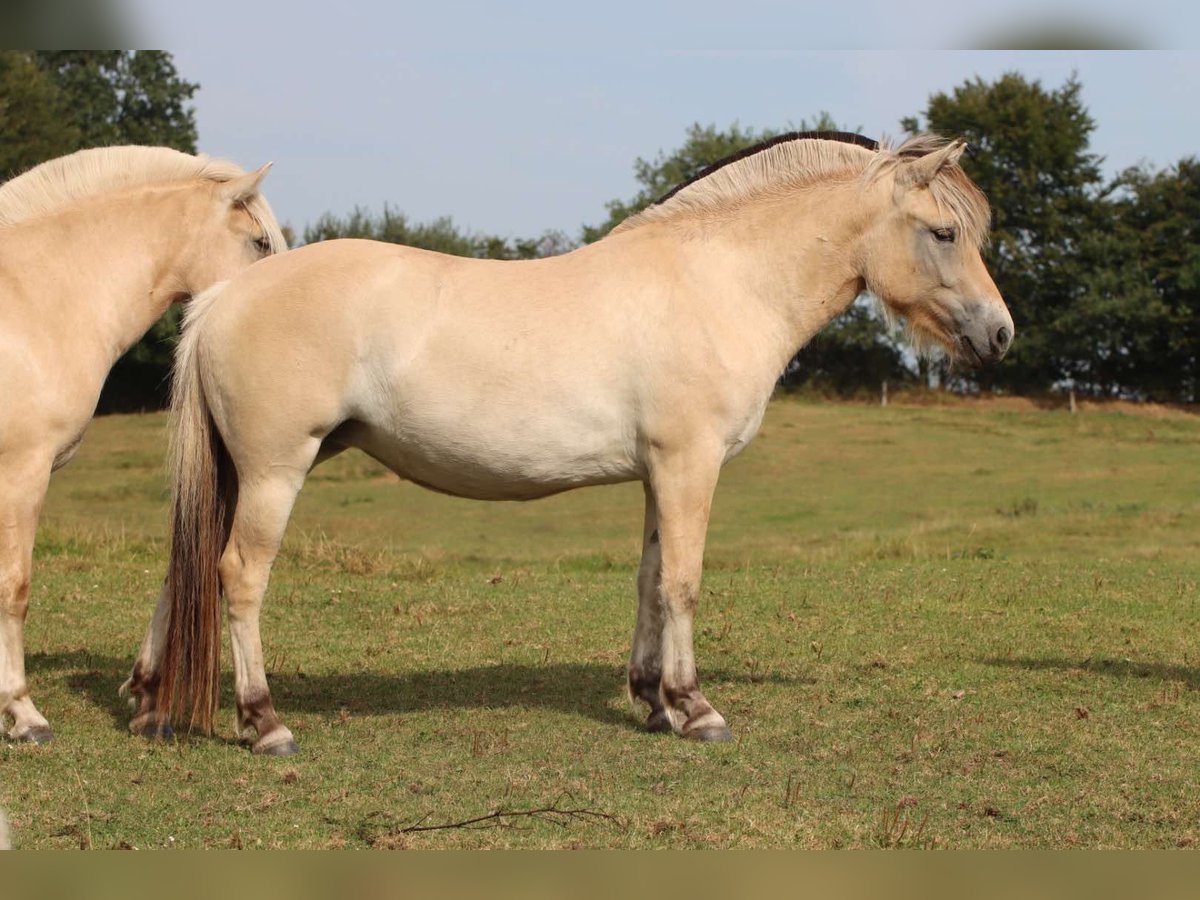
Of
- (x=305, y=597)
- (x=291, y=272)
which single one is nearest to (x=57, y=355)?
(x=291, y=272)

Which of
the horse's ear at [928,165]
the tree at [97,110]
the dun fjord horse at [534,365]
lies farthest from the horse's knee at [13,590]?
the tree at [97,110]

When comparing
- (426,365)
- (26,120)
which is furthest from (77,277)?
(26,120)

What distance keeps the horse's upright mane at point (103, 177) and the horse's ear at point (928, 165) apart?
3.33 metres

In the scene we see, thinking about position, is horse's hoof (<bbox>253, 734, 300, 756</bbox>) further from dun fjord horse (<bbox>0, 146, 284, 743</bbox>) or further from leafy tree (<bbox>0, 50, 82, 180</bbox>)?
leafy tree (<bbox>0, 50, 82, 180</bbox>)

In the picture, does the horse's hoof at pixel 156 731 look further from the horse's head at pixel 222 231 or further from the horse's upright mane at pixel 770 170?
the horse's upright mane at pixel 770 170

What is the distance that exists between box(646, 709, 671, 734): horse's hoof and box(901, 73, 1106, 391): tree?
33.5 metres

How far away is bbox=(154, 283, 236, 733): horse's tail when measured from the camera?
6.16 meters

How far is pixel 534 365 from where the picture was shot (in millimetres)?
6164

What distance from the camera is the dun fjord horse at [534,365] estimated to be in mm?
6102

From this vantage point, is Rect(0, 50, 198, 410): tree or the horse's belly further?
Rect(0, 50, 198, 410): tree

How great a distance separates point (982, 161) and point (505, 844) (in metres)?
42.6

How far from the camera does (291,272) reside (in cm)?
619

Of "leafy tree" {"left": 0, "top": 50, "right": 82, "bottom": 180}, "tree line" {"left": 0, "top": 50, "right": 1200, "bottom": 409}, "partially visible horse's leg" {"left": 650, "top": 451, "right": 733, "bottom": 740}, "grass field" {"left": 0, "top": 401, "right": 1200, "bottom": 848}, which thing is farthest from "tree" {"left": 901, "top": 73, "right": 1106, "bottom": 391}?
"partially visible horse's leg" {"left": 650, "top": 451, "right": 733, "bottom": 740}

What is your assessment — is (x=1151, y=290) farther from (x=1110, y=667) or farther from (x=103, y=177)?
(x=103, y=177)
